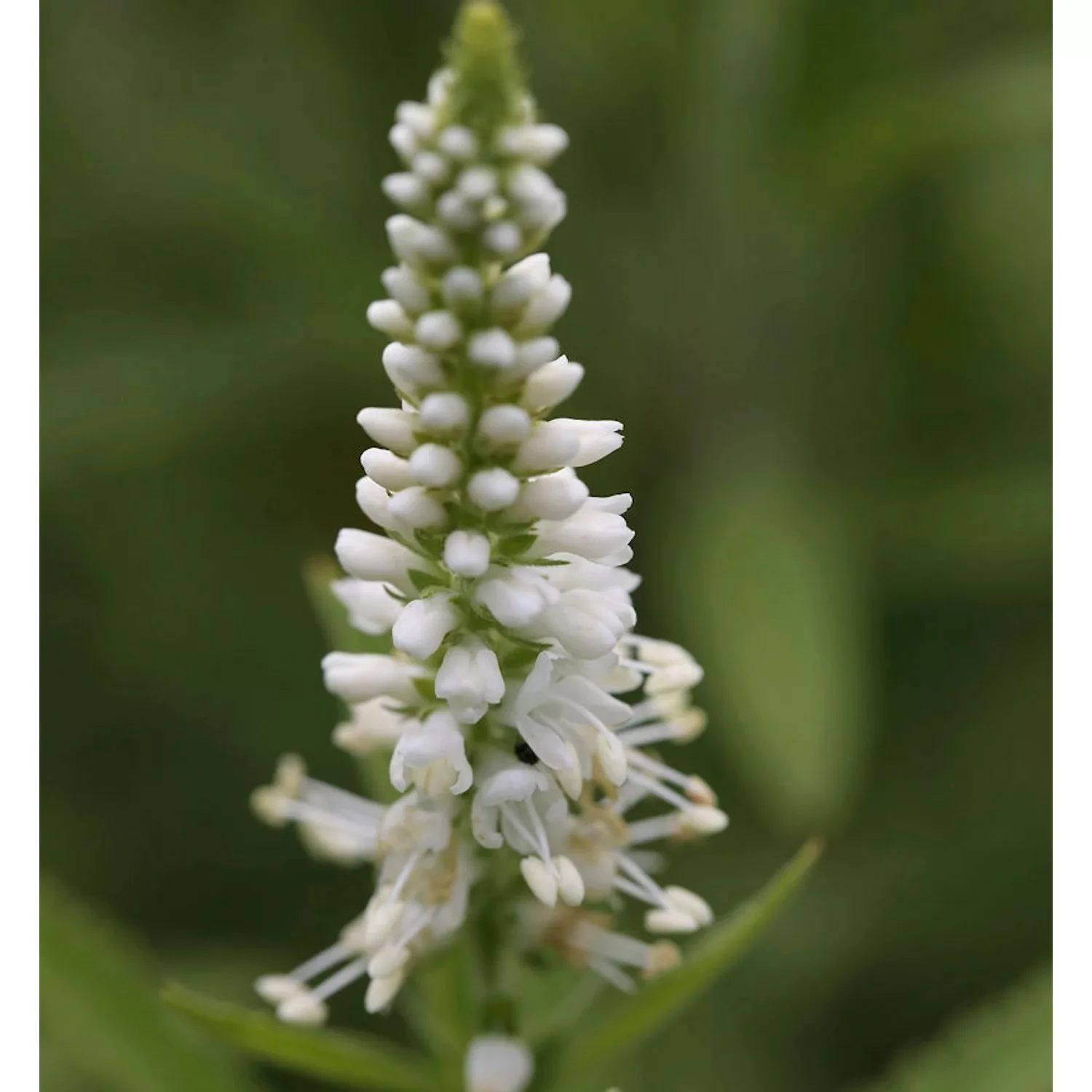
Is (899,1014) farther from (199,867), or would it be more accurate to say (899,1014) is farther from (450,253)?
(450,253)

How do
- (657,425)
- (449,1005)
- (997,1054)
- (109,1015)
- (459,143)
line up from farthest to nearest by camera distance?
1. (657,425)
2. (109,1015)
3. (997,1054)
4. (449,1005)
5. (459,143)

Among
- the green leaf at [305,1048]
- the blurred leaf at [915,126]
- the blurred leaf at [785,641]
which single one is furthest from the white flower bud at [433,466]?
the blurred leaf at [915,126]

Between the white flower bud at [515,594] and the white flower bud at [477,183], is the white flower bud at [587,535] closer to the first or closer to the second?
the white flower bud at [515,594]

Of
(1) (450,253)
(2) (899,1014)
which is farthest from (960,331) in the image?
(1) (450,253)

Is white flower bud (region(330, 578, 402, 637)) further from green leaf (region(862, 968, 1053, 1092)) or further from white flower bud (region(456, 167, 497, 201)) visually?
green leaf (region(862, 968, 1053, 1092))

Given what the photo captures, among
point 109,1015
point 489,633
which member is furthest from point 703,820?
point 109,1015

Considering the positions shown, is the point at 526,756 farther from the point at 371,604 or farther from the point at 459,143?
the point at 459,143
